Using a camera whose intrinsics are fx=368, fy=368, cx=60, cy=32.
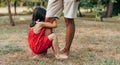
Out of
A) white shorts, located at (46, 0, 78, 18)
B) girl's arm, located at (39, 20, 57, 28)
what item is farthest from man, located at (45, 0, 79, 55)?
girl's arm, located at (39, 20, 57, 28)

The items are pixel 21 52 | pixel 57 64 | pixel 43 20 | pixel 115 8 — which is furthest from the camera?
pixel 115 8

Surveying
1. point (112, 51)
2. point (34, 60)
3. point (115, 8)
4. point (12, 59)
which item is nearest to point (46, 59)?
Answer: point (34, 60)

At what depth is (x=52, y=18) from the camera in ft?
21.1

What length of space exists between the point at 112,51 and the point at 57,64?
1.85 meters

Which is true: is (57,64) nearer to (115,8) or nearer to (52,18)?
(52,18)

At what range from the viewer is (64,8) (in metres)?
6.43

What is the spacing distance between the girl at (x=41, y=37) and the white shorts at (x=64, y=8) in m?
0.13

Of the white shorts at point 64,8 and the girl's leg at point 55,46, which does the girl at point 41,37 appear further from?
the white shorts at point 64,8

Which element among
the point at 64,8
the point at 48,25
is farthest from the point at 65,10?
the point at 48,25

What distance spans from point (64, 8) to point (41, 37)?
2.13 ft

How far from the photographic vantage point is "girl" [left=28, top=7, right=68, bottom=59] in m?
6.38

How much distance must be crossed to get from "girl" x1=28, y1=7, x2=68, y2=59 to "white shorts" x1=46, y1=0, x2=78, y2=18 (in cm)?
13

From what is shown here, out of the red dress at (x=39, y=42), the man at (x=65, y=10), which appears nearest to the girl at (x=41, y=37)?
the red dress at (x=39, y=42)

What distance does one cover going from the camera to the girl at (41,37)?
638 cm
